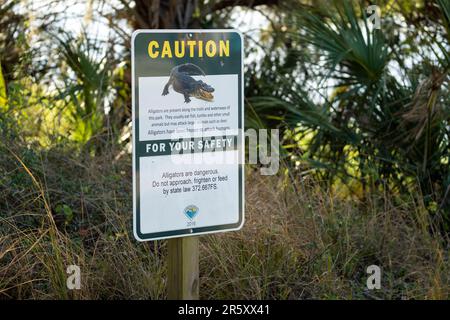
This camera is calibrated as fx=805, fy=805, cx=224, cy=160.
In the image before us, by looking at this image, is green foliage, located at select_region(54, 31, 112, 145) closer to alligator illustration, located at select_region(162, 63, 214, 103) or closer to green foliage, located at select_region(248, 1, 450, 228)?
green foliage, located at select_region(248, 1, 450, 228)

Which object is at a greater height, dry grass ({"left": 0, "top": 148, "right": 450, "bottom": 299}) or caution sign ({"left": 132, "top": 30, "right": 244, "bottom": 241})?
caution sign ({"left": 132, "top": 30, "right": 244, "bottom": 241})

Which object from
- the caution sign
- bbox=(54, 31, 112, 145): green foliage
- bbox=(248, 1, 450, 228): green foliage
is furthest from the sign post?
bbox=(54, 31, 112, 145): green foliage

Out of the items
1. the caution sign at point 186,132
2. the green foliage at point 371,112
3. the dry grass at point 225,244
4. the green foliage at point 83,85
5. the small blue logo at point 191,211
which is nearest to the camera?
the caution sign at point 186,132

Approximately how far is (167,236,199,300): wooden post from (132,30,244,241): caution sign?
8 centimetres

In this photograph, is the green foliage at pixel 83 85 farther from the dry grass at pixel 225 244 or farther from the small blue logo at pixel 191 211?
the small blue logo at pixel 191 211

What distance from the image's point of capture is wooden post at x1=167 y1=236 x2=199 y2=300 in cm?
370

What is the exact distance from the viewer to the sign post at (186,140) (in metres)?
3.53

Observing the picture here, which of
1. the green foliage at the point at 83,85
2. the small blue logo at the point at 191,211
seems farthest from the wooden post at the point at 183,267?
the green foliage at the point at 83,85

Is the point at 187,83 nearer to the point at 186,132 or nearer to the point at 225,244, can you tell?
the point at 186,132

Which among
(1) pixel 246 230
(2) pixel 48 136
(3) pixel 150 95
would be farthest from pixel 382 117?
(3) pixel 150 95

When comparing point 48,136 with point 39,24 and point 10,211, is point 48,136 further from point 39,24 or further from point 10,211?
point 39,24

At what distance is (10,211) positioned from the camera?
202 inches

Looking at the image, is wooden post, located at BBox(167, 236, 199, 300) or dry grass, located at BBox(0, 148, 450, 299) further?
dry grass, located at BBox(0, 148, 450, 299)
